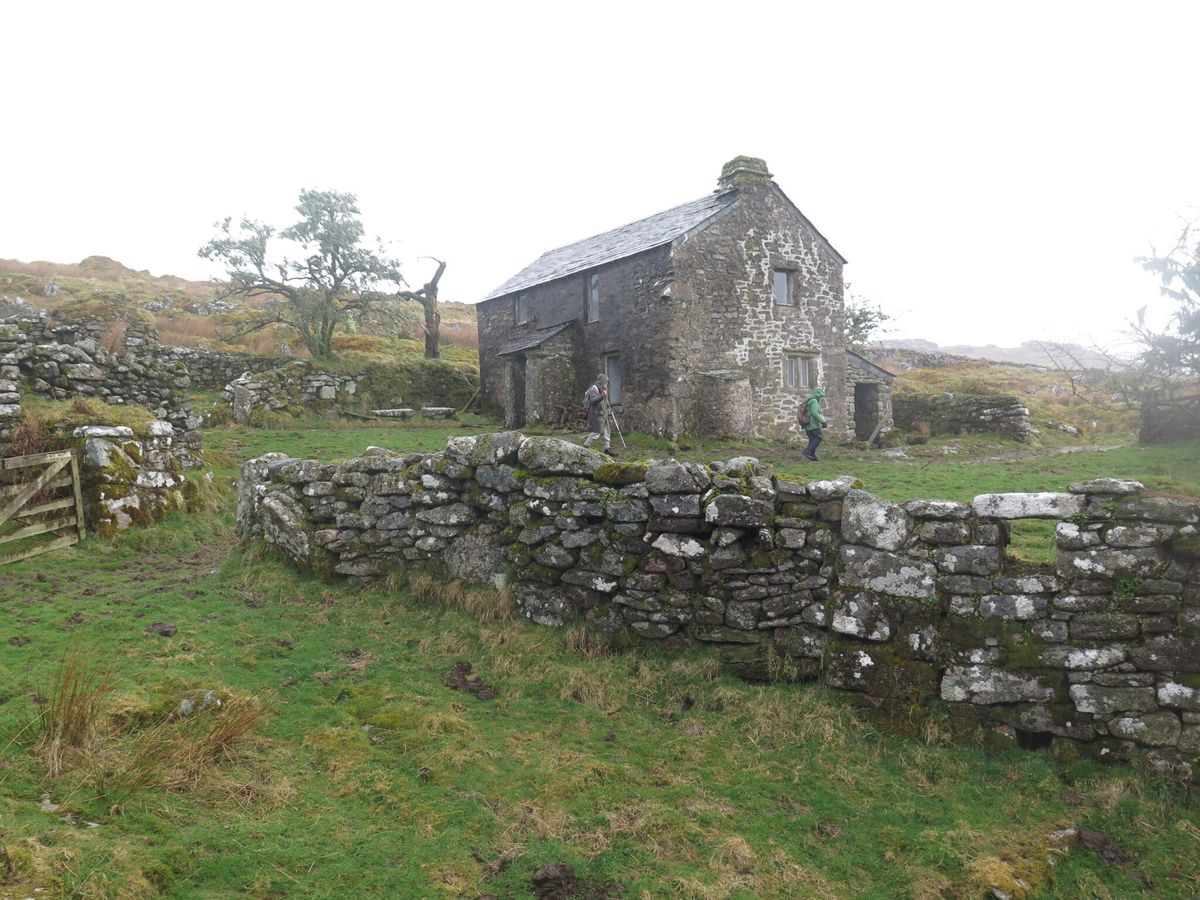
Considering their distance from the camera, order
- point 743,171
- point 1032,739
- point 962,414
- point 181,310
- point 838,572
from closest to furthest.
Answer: point 1032,739 < point 838,572 < point 743,171 < point 962,414 < point 181,310

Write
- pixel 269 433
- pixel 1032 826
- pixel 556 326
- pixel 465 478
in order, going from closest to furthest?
pixel 1032 826 → pixel 465 478 → pixel 269 433 → pixel 556 326

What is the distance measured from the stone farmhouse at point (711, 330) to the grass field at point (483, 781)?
16.5m

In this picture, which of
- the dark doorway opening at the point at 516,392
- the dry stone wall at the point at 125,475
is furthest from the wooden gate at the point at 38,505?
the dark doorway opening at the point at 516,392

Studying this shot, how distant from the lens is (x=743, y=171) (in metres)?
24.4

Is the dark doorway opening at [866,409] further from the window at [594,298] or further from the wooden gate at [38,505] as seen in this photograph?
the wooden gate at [38,505]

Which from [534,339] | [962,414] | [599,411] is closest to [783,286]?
[962,414]

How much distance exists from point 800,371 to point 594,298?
8.02 meters

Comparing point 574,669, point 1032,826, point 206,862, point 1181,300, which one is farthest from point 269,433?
point 1181,300

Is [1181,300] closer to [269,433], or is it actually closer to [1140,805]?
[1140,805]

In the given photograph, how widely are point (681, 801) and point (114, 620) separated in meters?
6.17

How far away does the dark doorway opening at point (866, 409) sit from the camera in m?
27.8

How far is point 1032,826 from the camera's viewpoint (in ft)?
17.0

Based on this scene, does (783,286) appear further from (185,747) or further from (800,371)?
(185,747)

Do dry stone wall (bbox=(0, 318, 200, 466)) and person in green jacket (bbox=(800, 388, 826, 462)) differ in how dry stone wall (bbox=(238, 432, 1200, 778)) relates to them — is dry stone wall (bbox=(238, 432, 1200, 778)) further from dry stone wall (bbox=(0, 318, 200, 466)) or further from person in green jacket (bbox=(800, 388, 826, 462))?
person in green jacket (bbox=(800, 388, 826, 462))
